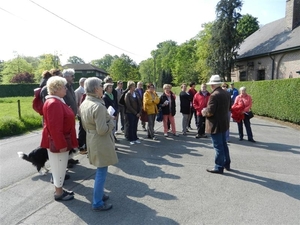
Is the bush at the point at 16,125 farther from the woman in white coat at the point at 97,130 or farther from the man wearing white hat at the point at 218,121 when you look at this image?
the man wearing white hat at the point at 218,121

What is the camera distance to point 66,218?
11.0 feet

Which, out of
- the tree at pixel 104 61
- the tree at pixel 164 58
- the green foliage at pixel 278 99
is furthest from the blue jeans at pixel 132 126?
the tree at pixel 104 61

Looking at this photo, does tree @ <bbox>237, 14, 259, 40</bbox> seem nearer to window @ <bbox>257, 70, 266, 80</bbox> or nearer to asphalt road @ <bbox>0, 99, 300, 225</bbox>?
window @ <bbox>257, 70, 266, 80</bbox>

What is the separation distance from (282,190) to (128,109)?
465 centimetres

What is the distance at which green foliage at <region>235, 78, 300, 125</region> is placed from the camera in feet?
39.3

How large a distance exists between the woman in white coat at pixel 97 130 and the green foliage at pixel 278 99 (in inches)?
451

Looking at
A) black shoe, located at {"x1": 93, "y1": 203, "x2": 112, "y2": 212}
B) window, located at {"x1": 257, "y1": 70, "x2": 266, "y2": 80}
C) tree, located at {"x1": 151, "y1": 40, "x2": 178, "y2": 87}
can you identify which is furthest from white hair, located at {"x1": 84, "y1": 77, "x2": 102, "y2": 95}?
tree, located at {"x1": 151, "y1": 40, "x2": 178, "y2": 87}

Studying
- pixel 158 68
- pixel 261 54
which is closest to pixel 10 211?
pixel 261 54

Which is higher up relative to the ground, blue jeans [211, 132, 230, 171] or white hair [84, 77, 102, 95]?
white hair [84, 77, 102, 95]

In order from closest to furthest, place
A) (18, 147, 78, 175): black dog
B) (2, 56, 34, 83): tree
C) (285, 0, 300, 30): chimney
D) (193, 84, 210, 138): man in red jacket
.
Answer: (18, 147, 78, 175): black dog
(193, 84, 210, 138): man in red jacket
(285, 0, 300, 30): chimney
(2, 56, 34, 83): tree

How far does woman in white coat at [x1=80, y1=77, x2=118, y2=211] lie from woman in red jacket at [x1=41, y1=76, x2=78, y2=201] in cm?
41

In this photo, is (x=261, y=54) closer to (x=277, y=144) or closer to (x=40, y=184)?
(x=277, y=144)

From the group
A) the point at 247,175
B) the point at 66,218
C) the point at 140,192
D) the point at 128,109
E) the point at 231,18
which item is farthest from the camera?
the point at 231,18

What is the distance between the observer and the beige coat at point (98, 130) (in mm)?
3219
